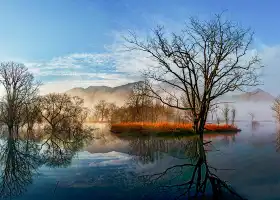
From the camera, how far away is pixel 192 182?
26.3ft

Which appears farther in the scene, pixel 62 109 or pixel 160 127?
pixel 62 109

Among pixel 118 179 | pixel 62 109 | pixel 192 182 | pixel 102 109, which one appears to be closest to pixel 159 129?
pixel 62 109

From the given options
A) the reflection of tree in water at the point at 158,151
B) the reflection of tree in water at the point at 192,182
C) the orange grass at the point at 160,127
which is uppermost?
the orange grass at the point at 160,127

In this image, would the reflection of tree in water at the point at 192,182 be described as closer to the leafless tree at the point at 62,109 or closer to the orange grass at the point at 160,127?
the orange grass at the point at 160,127

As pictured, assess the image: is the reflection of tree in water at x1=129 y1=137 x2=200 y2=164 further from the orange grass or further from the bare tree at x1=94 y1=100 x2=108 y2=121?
the bare tree at x1=94 y1=100 x2=108 y2=121

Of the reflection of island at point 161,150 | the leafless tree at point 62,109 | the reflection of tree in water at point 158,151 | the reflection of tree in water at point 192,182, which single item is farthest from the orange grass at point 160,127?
the reflection of tree in water at point 192,182

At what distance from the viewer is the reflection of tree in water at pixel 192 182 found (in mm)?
7105

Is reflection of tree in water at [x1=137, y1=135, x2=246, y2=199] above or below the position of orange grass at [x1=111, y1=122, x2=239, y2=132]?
below

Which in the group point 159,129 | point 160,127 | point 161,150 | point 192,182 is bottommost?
point 161,150

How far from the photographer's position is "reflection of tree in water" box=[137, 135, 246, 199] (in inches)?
280

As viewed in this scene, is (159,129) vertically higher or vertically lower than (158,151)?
higher

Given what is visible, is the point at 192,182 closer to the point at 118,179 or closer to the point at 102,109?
the point at 118,179

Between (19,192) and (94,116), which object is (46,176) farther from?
(94,116)

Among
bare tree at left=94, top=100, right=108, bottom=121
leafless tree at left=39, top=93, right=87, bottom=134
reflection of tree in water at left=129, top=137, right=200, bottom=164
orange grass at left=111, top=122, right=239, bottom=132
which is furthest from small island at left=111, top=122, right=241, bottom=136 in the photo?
bare tree at left=94, top=100, right=108, bottom=121
